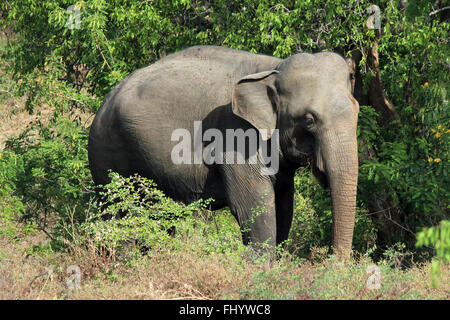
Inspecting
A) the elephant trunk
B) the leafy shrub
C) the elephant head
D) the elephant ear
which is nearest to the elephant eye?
the elephant head

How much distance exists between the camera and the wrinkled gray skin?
8039mm

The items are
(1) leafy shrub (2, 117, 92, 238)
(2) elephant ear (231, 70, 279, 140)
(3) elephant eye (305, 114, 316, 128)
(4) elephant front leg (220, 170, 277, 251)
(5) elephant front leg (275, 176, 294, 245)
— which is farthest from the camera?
(1) leafy shrub (2, 117, 92, 238)

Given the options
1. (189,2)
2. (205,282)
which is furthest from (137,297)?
(189,2)

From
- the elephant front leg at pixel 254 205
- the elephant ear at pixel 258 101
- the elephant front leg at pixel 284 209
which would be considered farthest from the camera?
the elephant front leg at pixel 284 209

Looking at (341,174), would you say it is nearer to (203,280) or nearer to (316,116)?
(316,116)

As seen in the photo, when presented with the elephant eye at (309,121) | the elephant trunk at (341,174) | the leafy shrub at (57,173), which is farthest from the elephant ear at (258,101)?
the leafy shrub at (57,173)

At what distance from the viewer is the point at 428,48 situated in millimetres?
9906

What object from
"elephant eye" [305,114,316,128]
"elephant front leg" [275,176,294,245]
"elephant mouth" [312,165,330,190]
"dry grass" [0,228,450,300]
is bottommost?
"dry grass" [0,228,450,300]

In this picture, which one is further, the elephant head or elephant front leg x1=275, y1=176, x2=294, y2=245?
elephant front leg x1=275, y1=176, x2=294, y2=245

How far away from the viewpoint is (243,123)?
858cm

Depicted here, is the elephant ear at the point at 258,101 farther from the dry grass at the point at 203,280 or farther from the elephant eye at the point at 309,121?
the dry grass at the point at 203,280

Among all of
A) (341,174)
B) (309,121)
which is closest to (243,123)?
(309,121)

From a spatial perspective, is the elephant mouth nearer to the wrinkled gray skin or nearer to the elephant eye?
the wrinkled gray skin

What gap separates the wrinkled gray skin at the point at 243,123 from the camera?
8039mm
